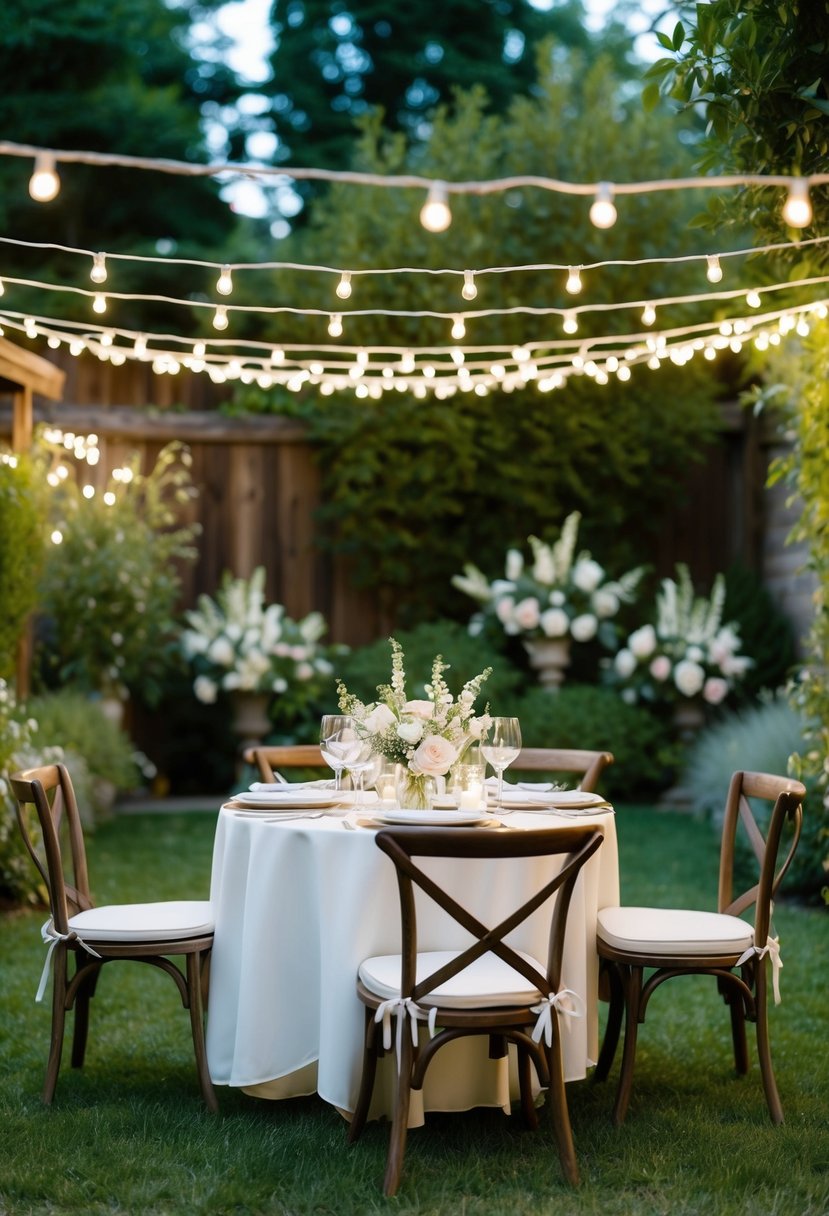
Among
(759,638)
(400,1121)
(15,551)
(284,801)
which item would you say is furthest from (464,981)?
(759,638)

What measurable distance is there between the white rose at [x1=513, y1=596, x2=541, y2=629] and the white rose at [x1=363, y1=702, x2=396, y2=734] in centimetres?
509

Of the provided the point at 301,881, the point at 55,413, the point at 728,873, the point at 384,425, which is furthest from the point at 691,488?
the point at 301,881

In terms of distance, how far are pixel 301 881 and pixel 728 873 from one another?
137 cm

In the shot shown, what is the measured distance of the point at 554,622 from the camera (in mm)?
8633

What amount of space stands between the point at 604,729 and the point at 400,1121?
218 inches

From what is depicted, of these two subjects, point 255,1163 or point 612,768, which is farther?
point 612,768

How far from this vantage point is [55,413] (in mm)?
8859

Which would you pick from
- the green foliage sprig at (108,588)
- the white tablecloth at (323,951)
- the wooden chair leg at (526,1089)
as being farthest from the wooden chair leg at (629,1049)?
the green foliage sprig at (108,588)

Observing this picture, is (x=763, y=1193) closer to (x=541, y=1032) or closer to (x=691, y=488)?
(x=541, y=1032)

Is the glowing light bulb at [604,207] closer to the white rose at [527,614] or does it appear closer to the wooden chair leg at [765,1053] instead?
the wooden chair leg at [765,1053]

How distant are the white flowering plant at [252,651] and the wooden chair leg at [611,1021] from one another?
191 inches

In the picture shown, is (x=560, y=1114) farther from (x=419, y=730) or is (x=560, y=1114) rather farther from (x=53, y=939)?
(x=53, y=939)

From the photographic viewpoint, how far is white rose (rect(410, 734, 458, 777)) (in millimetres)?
3434

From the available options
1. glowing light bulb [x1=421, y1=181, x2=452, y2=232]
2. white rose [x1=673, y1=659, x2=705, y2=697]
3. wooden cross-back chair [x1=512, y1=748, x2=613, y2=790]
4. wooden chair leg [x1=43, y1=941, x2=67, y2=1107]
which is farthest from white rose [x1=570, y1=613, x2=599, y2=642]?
glowing light bulb [x1=421, y1=181, x2=452, y2=232]
